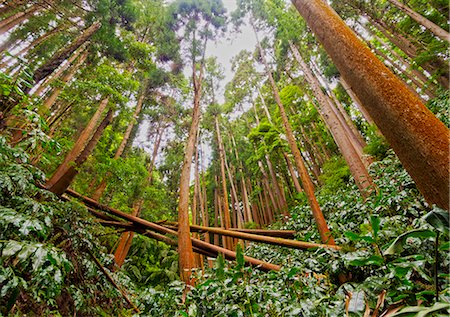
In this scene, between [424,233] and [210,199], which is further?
[210,199]

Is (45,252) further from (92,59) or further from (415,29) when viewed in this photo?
(415,29)

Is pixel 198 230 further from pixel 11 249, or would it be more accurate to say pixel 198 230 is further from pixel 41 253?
pixel 11 249

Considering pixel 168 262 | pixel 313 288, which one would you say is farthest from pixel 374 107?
pixel 168 262

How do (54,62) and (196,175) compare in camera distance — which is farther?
(196,175)

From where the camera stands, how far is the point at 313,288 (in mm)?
2002

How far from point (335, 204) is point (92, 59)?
951 centimetres

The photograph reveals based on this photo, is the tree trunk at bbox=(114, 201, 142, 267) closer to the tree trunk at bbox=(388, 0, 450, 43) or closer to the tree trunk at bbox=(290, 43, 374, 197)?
the tree trunk at bbox=(290, 43, 374, 197)

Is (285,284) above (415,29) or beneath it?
beneath

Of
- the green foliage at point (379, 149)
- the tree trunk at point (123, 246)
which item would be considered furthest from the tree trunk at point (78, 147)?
the green foliage at point (379, 149)

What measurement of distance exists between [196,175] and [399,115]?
15373 mm

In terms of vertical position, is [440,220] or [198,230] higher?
[198,230]

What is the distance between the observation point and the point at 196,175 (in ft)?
54.6

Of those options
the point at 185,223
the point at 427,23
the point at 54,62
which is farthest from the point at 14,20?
the point at 427,23

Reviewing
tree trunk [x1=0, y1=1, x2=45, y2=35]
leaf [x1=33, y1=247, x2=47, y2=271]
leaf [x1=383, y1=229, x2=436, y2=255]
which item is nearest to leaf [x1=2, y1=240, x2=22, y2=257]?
leaf [x1=33, y1=247, x2=47, y2=271]
